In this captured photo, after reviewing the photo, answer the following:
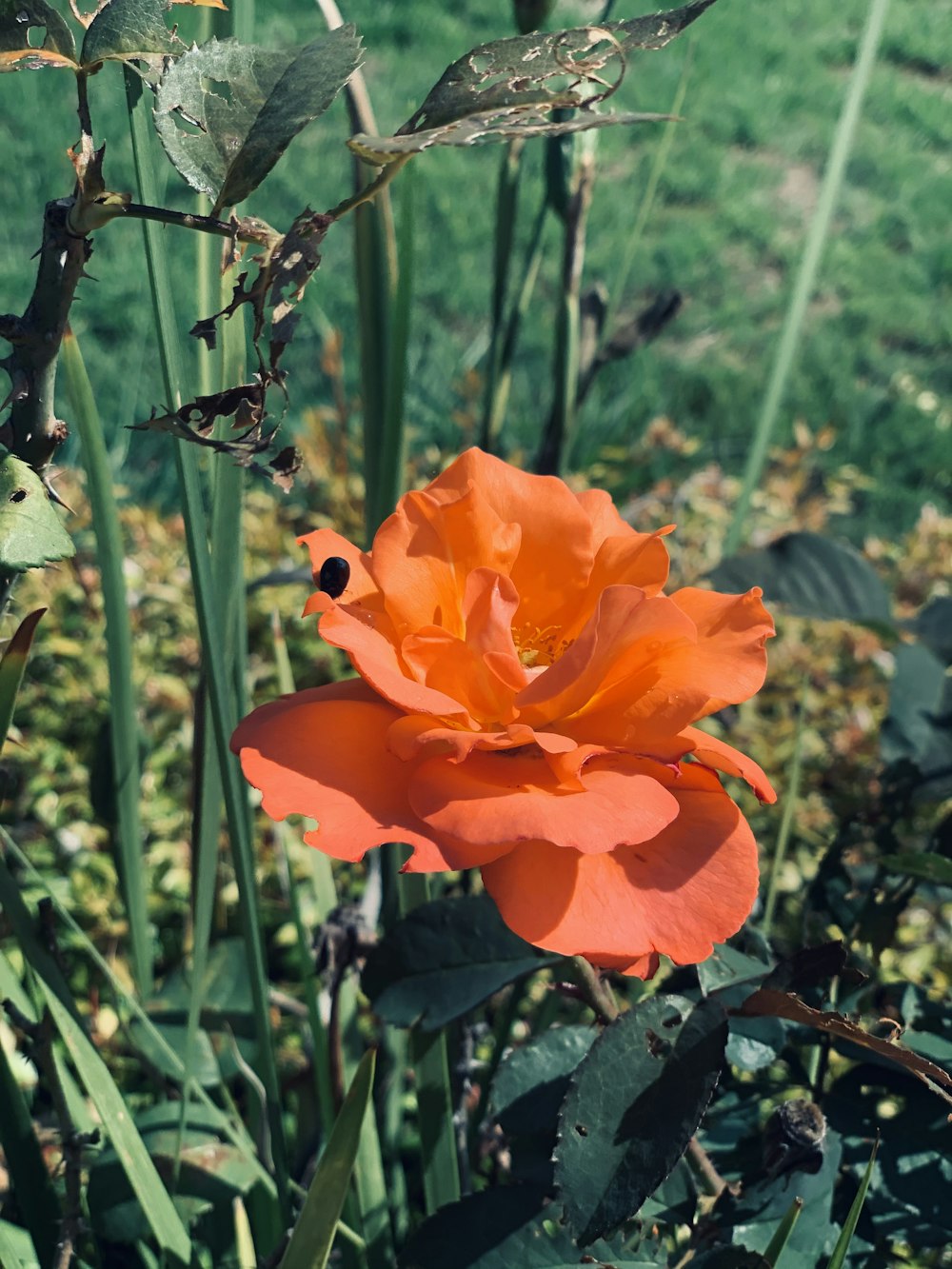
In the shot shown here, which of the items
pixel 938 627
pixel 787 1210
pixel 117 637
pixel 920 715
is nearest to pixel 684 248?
pixel 938 627

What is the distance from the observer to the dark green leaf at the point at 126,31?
1.09 ft

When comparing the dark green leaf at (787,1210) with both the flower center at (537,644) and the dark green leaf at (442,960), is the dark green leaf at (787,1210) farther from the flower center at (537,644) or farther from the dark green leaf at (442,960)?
the flower center at (537,644)

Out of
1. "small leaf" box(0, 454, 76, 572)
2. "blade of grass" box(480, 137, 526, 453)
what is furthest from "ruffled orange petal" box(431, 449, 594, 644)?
"blade of grass" box(480, 137, 526, 453)

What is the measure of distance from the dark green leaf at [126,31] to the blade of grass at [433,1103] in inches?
A: 15.0

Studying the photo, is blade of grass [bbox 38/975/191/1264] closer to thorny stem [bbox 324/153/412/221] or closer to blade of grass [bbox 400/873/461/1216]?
blade of grass [bbox 400/873/461/1216]

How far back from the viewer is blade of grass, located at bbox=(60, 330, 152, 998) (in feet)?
1.72

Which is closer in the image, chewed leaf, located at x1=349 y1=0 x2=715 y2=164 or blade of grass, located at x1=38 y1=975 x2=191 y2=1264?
chewed leaf, located at x1=349 y1=0 x2=715 y2=164

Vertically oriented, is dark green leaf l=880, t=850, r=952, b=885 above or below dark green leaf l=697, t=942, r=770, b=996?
above

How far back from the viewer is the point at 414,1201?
87 cm

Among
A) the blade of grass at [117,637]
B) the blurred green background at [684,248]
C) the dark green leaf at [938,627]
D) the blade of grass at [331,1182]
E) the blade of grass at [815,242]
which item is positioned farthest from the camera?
the blurred green background at [684,248]

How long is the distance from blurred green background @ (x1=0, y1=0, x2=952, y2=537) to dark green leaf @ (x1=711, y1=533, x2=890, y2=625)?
30.4 inches

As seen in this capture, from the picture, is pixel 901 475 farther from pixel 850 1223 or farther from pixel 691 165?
pixel 850 1223

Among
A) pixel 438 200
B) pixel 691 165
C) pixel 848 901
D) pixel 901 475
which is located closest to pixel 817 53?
pixel 691 165

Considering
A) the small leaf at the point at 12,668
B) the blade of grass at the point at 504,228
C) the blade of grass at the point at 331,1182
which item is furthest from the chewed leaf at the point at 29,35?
the blade of grass at the point at 504,228
